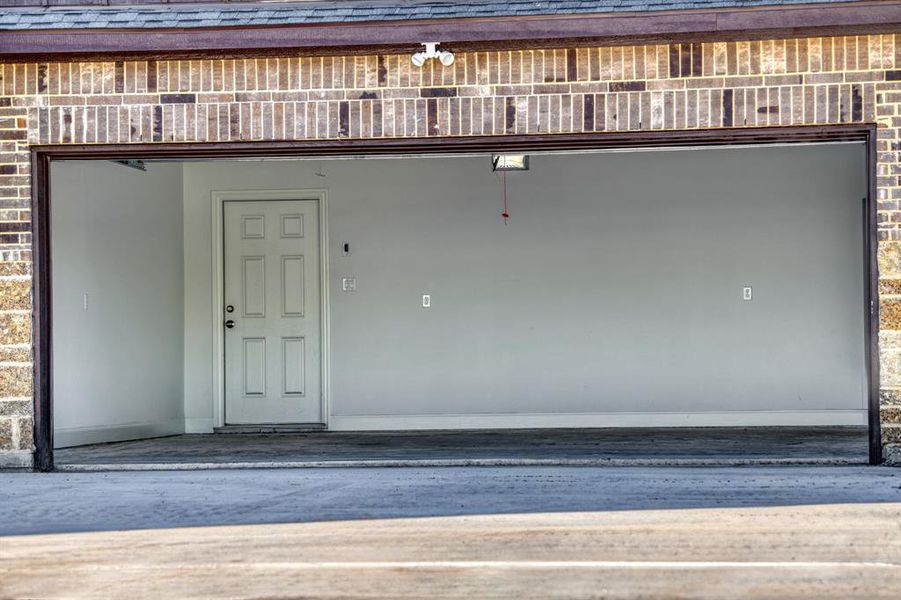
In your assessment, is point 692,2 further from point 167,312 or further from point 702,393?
point 167,312

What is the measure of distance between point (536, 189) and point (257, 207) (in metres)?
2.89

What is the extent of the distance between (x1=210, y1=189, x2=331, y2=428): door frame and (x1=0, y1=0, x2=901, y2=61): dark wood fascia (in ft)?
13.4

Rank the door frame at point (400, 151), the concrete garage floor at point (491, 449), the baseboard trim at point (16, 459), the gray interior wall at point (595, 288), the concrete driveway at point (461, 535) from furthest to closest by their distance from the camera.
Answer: the gray interior wall at point (595, 288)
the concrete garage floor at point (491, 449)
the baseboard trim at point (16, 459)
the door frame at point (400, 151)
the concrete driveway at point (461, 535)

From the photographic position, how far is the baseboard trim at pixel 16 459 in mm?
Result: 9000

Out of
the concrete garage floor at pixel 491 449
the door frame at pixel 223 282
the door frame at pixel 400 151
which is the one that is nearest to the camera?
the door frame at pixel 400 151

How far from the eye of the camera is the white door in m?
12.9

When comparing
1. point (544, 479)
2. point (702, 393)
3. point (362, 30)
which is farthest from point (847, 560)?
point (702, 393)

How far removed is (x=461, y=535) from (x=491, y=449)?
4.17 m

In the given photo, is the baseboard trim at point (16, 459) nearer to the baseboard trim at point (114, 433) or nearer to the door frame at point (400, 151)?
the door frame at point (400, 151)

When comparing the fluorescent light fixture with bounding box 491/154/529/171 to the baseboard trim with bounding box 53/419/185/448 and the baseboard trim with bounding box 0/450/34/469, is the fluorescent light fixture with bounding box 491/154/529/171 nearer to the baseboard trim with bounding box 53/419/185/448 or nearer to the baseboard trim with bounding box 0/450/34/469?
the baseboard trim with bounding box 53/419/185/448

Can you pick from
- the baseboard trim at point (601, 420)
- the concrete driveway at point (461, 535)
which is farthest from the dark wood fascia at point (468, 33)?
the baseboard trim at point (601, 420)

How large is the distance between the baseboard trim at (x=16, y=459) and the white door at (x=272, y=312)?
3952mm

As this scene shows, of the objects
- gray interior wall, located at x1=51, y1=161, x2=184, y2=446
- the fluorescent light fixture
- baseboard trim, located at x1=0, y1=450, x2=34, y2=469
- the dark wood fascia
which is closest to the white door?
gray interior wall, located at x1=51, y1=161, x2=184, y2=446

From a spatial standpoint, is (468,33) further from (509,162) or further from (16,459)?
(16,459)
